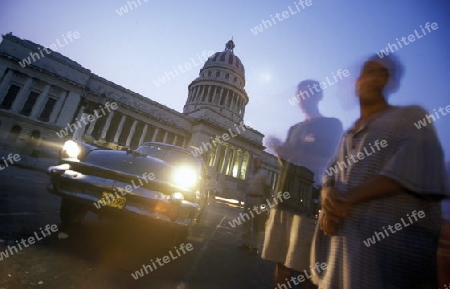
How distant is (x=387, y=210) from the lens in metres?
1.08

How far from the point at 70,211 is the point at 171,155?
1.86 metres

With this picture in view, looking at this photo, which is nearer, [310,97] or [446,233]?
[446,233]

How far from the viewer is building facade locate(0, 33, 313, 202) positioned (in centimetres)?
2791

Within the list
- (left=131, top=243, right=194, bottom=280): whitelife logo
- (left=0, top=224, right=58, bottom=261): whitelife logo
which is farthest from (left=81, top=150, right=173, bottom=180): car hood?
(left=131, top=243, right=194, bottom=280): whitelife logo

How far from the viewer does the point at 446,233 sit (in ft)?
7.10

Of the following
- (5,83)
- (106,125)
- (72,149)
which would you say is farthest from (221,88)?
(72,149)

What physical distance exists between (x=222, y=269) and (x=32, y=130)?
34310mm

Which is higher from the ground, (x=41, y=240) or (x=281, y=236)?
(x=281, y=236)

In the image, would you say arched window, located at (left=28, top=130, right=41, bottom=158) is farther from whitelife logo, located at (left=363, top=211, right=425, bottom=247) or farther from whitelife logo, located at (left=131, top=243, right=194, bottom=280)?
whitelife logo, located at (left=363, top=211, right=425, bottom=247)

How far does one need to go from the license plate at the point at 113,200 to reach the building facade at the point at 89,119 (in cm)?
1687

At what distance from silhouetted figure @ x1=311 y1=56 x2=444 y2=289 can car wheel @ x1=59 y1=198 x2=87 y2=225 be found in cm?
Answer: 375

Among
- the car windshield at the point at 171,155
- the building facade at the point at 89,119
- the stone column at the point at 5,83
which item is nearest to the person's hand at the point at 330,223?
the car windshield at the point at 171,155

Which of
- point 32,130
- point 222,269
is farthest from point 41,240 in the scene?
point 32,130

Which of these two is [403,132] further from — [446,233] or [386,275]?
[446,233]
